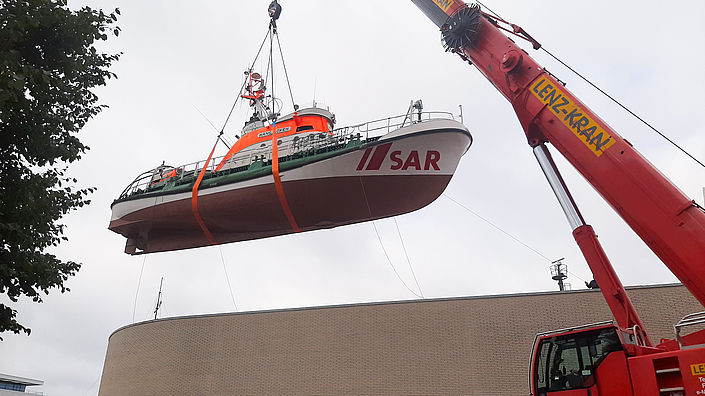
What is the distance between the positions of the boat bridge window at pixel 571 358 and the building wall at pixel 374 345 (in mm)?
9430

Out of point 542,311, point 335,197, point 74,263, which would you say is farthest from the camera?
point 542,311

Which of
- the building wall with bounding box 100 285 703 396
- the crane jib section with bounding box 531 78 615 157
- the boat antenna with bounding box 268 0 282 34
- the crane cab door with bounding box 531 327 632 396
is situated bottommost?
the crane cab door with bounding box 531 327 632 396

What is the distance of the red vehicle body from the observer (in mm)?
5020

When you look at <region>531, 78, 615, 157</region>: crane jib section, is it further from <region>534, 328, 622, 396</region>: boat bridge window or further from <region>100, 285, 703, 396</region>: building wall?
<region>100, 285, 703, 396</region>: building wall

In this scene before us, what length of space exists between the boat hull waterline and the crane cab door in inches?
166

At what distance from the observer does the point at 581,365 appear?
5.50 metres

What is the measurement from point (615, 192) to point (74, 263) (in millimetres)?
7129

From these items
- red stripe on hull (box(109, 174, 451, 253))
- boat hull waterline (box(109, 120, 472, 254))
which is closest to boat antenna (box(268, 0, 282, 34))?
boat hull waterline (box(109, 120, 472, 254))

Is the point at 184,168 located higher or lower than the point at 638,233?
higher

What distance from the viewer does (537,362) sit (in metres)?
5.86

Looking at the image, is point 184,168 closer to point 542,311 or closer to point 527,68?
point 527,68

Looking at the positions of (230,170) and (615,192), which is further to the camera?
(230,170)

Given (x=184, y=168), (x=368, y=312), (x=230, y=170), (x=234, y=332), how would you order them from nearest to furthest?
1. (x=230, y=170)
2. (x=184, y=168)
3. (x=368, y=312)
4. (x=234, y=332)

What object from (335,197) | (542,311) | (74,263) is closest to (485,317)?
(542,311)
